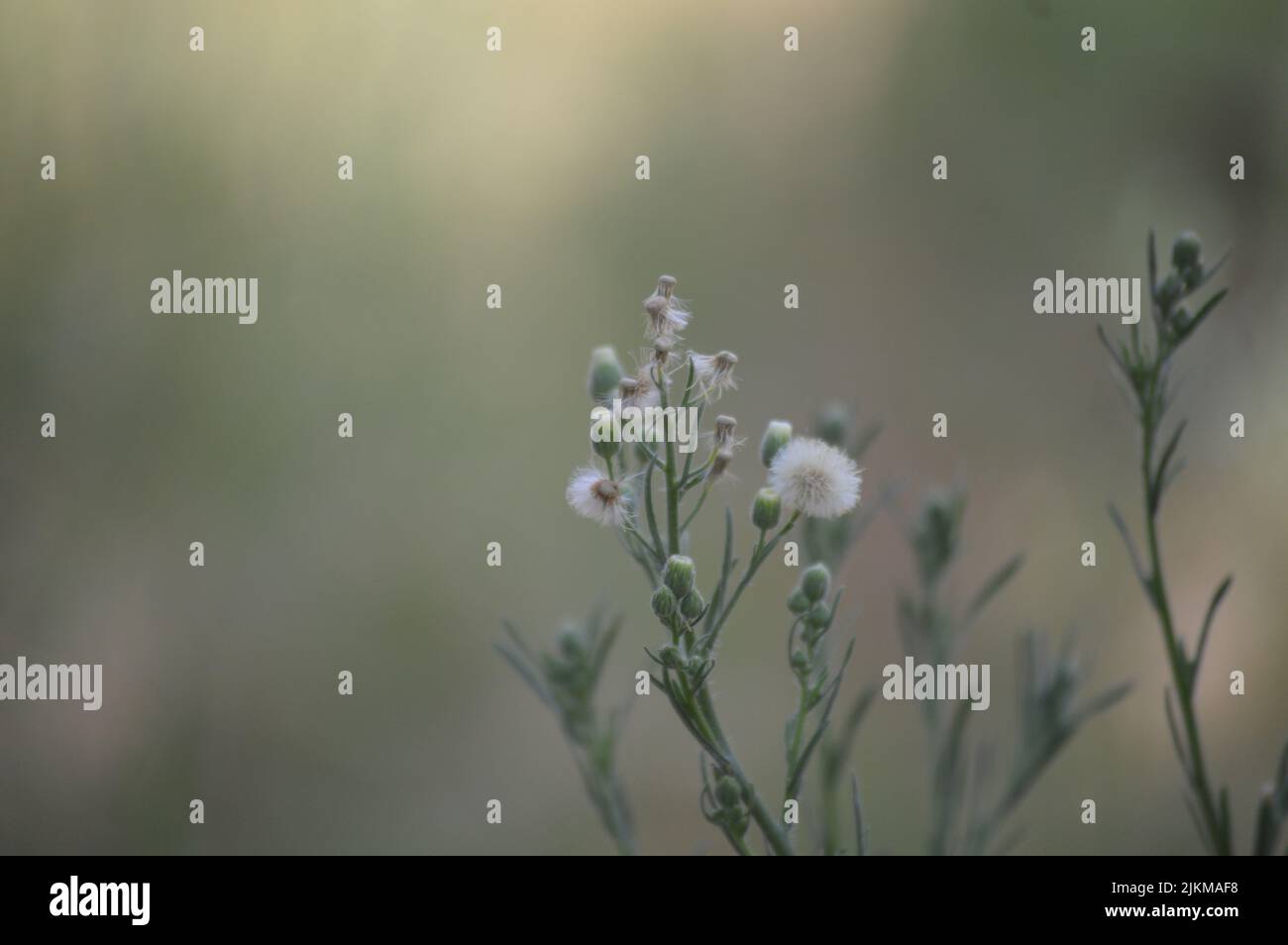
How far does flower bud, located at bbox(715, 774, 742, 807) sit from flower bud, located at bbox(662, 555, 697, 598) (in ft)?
0.32

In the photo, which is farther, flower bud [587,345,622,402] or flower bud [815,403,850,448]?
flower bud [815,403,850,448]

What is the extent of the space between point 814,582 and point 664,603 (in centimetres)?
9

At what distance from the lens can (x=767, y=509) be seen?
604 mm

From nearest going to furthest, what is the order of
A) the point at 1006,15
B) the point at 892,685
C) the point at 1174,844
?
1. the point at 892,685
2. the point at 1174,844
3. the point at 1006,15

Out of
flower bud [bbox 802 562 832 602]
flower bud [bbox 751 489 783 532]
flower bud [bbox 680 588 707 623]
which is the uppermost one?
flower bud [bbox 751 489 783 532]

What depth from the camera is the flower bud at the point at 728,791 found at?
21.3 inches

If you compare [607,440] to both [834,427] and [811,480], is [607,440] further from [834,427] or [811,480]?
[834,427]

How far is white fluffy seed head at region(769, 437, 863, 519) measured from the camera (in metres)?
0.57

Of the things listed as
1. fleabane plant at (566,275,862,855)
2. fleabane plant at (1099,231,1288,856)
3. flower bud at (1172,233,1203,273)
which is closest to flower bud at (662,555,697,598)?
fleabane plant at (566,275,862,855)

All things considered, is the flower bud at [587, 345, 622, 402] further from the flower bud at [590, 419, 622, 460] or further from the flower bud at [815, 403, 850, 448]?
the flower bud at [815, 403, 850, 448]

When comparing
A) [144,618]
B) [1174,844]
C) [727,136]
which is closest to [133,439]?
[144,618]

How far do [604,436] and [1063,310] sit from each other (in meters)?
1.64

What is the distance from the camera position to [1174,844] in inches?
58.7
